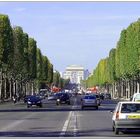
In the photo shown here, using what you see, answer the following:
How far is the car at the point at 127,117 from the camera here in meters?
28.0

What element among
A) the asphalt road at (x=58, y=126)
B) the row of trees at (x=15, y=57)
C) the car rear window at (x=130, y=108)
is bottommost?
the asphalt road at (x=58, y=126)

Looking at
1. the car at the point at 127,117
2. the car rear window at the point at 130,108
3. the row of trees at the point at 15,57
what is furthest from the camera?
the row of trees at the point at 15,57

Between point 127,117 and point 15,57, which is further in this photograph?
point 15,57

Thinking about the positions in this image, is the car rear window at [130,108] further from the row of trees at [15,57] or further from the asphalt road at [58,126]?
the row of trees at [15,57]

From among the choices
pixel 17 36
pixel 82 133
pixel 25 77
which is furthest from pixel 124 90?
pixel 82 133

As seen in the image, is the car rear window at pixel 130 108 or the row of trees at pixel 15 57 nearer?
the car rear window at pixel 130 108

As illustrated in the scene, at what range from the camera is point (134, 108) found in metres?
28.5

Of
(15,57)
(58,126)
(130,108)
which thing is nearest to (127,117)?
(130,108)

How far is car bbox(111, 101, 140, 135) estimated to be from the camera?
2805cm

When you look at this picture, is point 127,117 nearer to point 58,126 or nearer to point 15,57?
point 58,126

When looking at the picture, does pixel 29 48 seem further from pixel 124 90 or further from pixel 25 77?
pixel 124 90

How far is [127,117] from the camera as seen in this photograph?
28156 millimetres

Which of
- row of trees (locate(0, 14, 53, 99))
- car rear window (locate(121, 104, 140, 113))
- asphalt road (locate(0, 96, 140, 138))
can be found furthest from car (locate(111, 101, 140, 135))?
row of trees (locate(0, 14, 53, 99))

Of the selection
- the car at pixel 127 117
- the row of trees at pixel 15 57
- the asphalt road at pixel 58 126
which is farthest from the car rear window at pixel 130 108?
the row of trees at pixel 15 57
